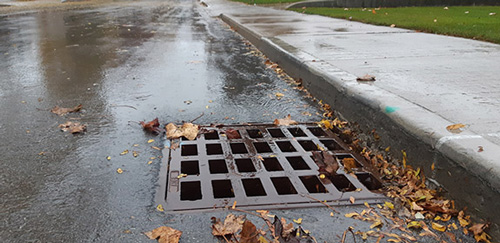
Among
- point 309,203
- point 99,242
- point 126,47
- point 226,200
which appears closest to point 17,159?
point 99,242

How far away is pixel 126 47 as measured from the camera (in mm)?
8109

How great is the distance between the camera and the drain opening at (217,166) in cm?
279

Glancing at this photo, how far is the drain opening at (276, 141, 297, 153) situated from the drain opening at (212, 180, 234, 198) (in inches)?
27.9

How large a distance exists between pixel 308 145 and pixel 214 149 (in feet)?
2.45

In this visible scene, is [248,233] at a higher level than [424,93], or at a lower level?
lower

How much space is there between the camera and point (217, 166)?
286 cm

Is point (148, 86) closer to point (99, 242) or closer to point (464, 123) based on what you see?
point (99, 242)

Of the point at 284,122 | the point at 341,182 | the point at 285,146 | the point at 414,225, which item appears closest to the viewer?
the point at 414,225

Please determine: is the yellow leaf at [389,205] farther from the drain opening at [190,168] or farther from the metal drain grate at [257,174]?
the drain opening at [190,168]

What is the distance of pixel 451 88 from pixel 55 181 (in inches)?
130

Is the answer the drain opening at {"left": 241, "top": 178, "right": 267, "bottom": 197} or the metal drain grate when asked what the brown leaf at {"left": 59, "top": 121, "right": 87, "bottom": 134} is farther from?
the drain opening at {"left": 241, "top": 178, "right": 267, "bottom": 197}

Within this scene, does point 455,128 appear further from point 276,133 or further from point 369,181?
point 276,133

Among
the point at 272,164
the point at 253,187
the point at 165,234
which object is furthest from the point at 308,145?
the point at 165,234

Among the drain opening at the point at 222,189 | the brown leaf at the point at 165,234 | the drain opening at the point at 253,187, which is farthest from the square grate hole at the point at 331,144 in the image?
the brown leaf at the point at 165,234
